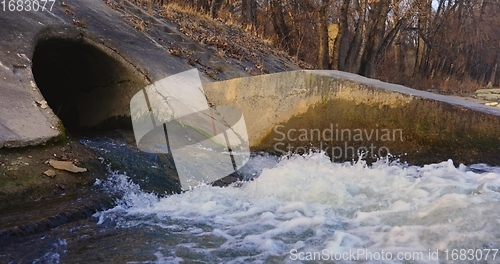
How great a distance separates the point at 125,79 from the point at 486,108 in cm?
535

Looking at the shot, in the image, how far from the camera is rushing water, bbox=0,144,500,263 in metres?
3.01

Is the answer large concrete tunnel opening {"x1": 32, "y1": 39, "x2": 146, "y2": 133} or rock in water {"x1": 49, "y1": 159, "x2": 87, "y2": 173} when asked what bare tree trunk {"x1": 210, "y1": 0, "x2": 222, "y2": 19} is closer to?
large concrete tunnel opening {"x1": 32, "y1": 39, "x2": 146, "y2": 133}

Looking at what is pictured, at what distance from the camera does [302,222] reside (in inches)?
144

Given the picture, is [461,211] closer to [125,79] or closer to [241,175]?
[241,175]

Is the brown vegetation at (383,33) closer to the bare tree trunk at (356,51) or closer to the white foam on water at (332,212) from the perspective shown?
the bare tree trunk at (356,51)

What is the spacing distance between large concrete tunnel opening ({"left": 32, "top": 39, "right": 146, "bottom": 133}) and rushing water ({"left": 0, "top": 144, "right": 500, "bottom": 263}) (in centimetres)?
290

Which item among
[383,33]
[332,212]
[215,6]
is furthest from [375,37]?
[332,212]

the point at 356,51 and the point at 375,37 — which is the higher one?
the point at 375,37

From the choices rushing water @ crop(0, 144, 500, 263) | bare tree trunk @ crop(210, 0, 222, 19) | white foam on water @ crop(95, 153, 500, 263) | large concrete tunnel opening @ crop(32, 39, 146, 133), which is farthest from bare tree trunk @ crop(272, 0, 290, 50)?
rushing water @ crop(0, 144, 500, 263)

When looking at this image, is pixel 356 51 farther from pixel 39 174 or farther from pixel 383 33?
pixel 39 174

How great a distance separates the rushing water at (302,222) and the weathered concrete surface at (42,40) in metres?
1.01

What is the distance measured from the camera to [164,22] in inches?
446

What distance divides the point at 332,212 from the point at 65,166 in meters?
2.63

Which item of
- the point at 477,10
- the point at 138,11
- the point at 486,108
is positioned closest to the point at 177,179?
the point at 486,108
